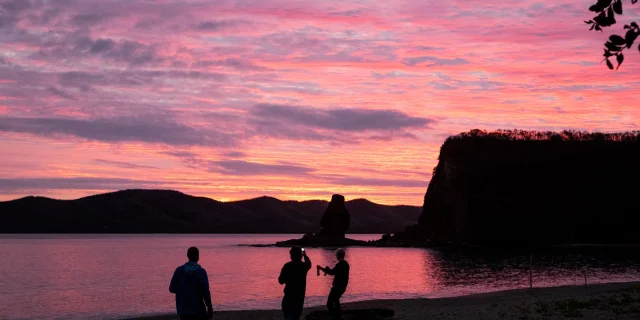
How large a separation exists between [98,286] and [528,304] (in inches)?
1864

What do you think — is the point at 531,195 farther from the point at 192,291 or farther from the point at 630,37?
the point at 630,37

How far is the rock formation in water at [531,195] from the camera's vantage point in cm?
16538

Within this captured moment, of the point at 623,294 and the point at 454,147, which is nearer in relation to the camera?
the point at 623,294

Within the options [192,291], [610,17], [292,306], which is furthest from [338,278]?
[610,17]

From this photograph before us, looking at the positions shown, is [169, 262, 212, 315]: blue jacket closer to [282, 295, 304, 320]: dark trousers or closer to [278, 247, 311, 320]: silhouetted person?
[278, 247, 311, 320]: silhouetted person

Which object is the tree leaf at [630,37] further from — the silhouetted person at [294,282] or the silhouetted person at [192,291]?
the silhouetted person at [294,282]

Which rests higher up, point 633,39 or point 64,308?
point 633,39

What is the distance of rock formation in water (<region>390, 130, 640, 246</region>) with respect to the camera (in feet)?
543

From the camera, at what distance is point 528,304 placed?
90.9 ft

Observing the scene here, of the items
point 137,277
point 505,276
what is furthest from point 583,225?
point 137,277

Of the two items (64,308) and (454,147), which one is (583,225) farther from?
(64,308)

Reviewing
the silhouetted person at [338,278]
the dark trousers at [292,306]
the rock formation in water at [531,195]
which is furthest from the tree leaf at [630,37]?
the rock formation in water at [531,195]

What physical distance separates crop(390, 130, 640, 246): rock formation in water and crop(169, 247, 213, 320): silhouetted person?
153 meters

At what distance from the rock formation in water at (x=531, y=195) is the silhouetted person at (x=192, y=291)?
153 meters
